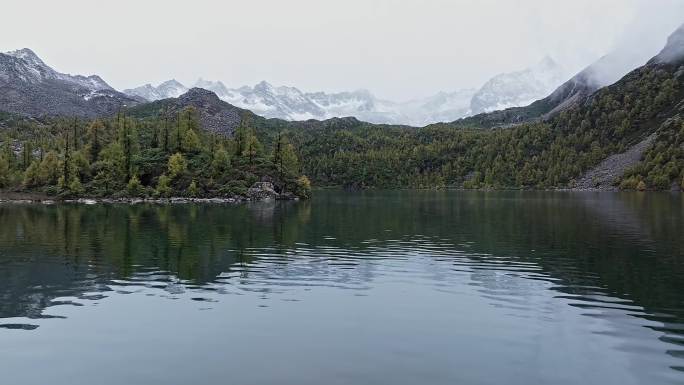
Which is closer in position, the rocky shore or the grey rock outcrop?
the rocky shore

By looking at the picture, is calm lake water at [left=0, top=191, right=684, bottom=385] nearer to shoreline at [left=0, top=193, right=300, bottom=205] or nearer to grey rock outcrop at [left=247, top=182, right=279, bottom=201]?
shoreline at [left=0, top=193, right=300, bottom=205]

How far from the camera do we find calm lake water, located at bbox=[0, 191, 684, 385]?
23578mm

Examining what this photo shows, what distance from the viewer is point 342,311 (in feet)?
112

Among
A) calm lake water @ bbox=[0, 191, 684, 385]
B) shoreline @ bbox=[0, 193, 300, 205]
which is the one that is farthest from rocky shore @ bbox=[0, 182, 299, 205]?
calm lake water @ bbox=[0, 191, 684, 385]

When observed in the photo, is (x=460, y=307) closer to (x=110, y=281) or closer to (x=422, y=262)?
(x=422, y=262)

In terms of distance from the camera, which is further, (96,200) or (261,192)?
(261,192)

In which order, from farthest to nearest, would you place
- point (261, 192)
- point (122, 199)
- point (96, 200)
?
point (261, 192) < point (122, 199) < point (96, 200)

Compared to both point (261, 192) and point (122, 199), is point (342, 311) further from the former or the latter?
point (261, 192)

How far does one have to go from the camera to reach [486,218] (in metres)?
107

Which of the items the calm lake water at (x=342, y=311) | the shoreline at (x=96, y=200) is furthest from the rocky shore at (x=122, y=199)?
the calm lake water at (x=342, y=311)

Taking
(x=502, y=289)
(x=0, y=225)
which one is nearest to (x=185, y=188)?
(x=0, y=225)

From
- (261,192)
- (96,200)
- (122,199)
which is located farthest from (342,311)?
(96,200)

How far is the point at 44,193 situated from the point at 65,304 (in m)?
169

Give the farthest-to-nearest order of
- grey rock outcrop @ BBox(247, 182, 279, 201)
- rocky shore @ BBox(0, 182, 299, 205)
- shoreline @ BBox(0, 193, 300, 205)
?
1. grey rock outcrop @ BBox(247, 182, 279, 201)
2. rocky shore @ BBox(0, 182, 299, 205)
3. shoreline @ BBox(0, 193, 300, 205)
